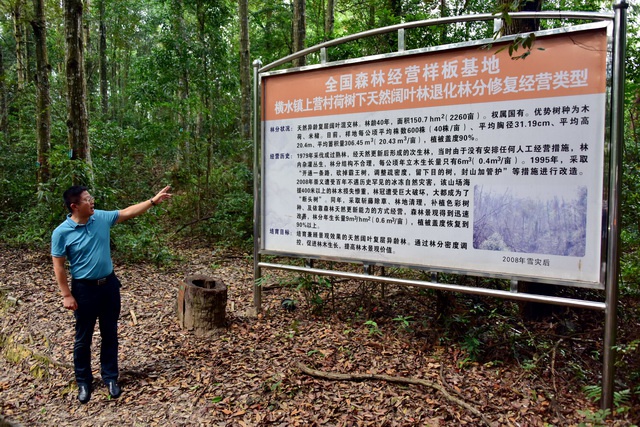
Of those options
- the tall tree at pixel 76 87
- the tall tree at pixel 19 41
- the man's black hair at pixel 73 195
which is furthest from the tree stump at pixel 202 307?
the tall tree at pixel 19 41

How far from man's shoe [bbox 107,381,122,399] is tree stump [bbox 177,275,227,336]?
1.07 meters

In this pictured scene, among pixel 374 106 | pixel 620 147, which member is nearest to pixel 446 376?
pixel 620 147

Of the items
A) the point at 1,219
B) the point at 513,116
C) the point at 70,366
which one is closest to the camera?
the point at 513,116

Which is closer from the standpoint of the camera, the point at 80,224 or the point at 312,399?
the point at 312,399

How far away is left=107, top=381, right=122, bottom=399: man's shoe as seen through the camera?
385cm

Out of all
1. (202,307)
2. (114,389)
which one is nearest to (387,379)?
(202,307)

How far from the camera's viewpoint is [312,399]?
3.51 metres

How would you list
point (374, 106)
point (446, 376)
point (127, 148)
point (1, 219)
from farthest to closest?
point (127, 148), point (1, 219), point (374, 106), point (446, 376)

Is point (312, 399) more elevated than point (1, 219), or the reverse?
point (1, 219)

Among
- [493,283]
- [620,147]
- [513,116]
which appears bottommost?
[493,283]

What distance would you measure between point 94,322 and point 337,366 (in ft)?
7.53

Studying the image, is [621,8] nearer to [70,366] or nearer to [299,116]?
[299,116]

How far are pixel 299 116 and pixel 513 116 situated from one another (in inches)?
86.3

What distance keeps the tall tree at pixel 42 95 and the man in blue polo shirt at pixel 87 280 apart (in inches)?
279
